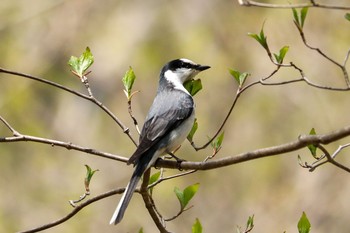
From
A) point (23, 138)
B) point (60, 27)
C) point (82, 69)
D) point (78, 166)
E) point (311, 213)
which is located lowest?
point (311, 213)

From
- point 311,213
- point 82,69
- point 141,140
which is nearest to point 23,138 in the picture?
point 82,69

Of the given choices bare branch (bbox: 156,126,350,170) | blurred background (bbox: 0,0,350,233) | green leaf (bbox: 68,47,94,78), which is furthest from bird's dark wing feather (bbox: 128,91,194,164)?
blurred background (bbox: 0,0,350,233)

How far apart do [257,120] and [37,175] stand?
329 centimetres

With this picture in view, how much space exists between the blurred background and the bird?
386 centimetres

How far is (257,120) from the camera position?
9.75 metres

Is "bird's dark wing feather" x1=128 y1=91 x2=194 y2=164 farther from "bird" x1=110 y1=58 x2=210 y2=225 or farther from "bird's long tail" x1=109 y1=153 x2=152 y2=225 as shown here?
"bird's long tail" x1=109 y1=153 x2=152 y2=225

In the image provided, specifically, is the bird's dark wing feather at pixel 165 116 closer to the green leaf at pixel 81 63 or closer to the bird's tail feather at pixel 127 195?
the bird's tail feather at pixel 127 195

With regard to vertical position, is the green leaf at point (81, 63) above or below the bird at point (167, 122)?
above

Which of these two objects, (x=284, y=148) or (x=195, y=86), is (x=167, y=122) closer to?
(x=195, y=86)

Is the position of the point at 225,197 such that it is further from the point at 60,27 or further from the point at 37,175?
the point at 60,27

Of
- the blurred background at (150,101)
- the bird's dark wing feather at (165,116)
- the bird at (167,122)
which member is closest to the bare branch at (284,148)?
the bird at (167,122)

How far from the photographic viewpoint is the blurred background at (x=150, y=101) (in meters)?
8.88

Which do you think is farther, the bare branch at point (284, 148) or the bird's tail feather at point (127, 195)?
the bird's tail feather at point (127, 195)

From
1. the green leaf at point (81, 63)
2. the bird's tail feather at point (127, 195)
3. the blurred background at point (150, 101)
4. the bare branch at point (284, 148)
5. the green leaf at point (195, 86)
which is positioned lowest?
the bare branch at point (284, 148)
